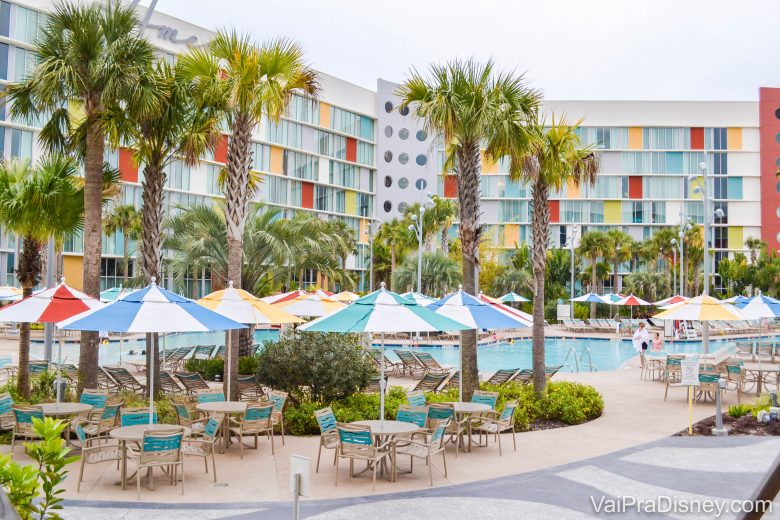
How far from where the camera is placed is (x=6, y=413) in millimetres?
11422

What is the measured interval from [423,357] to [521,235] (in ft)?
168

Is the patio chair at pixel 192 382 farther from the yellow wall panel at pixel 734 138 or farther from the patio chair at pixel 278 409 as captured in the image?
the yellow wall panel at pixel 734 138

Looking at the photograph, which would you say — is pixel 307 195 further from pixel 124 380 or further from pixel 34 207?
pixel 34 207

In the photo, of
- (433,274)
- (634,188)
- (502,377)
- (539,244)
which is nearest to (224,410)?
(539,244)

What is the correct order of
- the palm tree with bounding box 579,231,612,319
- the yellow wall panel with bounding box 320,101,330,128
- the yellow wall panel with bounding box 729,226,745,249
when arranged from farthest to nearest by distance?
the yellow wall panel with bounding box 729,226,745,249, the yellow wall panel with bounding box 320,101,330,128, the palm tree with bounding box 579,231,612,319

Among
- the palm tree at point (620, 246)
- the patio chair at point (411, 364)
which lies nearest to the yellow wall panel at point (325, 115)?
the palm tree at point (620, 246)

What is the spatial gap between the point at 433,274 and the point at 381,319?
3382 centimetres

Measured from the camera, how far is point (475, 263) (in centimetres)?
1496

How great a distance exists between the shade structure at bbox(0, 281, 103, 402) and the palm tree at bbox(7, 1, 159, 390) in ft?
5.12

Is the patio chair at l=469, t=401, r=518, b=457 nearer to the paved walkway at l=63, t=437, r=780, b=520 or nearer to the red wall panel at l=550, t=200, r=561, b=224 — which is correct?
the paved walkway at l=63, t=437, r=780, b=520

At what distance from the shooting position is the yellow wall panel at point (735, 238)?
234ft

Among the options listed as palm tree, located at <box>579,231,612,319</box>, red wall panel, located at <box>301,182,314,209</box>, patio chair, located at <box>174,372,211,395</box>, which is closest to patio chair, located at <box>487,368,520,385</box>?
patio chair, located at <box>174,372,211,395</box>

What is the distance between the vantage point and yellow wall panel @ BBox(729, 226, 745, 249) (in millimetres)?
71375

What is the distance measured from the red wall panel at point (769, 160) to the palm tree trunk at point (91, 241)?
230 ft
